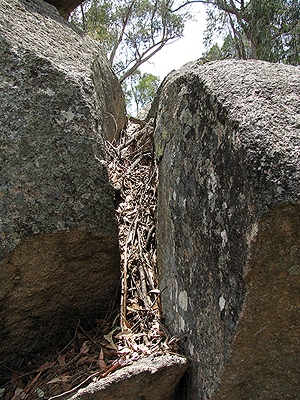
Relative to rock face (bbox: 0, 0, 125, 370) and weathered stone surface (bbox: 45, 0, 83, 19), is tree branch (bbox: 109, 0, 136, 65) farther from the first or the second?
rock face (bbox: 0, 0, 125, 370)

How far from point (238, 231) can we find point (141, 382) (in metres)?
0.72

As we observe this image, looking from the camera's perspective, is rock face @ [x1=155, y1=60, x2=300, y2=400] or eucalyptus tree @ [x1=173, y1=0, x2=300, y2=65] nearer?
rock face @ [x1=155, y1=60, x2=300, y2=400]

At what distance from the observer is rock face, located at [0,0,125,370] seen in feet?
4.64

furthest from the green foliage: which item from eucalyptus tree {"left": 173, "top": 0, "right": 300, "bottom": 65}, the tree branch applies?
the tree branch

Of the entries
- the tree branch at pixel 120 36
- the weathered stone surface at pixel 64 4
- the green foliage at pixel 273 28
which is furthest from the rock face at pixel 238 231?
the tree branch at pixel 120 36

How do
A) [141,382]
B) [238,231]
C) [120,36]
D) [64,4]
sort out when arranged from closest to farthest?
[238,231] → [141,382] → [64,4] → [120,36]

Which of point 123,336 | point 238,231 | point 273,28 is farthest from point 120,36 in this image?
point 238,231

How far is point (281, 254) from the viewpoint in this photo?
3.23 feet

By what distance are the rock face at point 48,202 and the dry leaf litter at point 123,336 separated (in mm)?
91

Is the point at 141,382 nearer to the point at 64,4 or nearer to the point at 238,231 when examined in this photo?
the point at 238,231

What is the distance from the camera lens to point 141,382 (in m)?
1.28

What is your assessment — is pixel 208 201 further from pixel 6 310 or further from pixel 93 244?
pixel 6 310

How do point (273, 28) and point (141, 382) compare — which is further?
point (273, 28)

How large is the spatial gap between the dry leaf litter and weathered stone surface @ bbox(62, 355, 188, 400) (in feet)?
0.19
